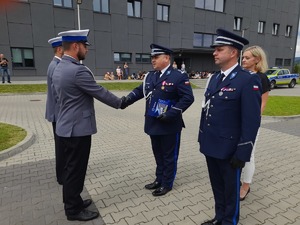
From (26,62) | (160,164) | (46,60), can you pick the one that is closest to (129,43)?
(46,60)

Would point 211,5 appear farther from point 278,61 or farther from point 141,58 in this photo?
point 278,61

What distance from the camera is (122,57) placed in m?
24.0

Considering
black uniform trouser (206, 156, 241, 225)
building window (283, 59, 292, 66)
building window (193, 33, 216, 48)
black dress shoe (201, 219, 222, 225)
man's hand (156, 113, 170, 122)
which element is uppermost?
building window (193, 33, 216, 48)

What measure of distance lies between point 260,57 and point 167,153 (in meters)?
1.76

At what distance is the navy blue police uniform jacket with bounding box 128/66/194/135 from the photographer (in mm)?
3215

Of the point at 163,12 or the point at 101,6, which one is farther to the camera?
the point at 163,12

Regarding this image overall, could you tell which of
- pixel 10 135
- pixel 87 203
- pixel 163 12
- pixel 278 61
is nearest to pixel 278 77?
pixel 163 12

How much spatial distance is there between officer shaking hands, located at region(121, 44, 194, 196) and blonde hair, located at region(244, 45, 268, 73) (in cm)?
90

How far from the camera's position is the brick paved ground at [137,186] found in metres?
3.00

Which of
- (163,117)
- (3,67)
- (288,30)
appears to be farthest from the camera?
(288,30)

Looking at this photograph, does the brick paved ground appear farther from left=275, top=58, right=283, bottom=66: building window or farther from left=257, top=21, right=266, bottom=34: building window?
left=275, top=58, right=283, bottom=66: building window

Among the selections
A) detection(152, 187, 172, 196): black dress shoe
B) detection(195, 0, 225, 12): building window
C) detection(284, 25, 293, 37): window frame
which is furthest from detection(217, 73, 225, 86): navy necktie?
detection(284, 25, 293, 37): window frame

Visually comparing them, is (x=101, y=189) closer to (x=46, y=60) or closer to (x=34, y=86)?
(x=34, y=86)

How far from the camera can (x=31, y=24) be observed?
19172mm
